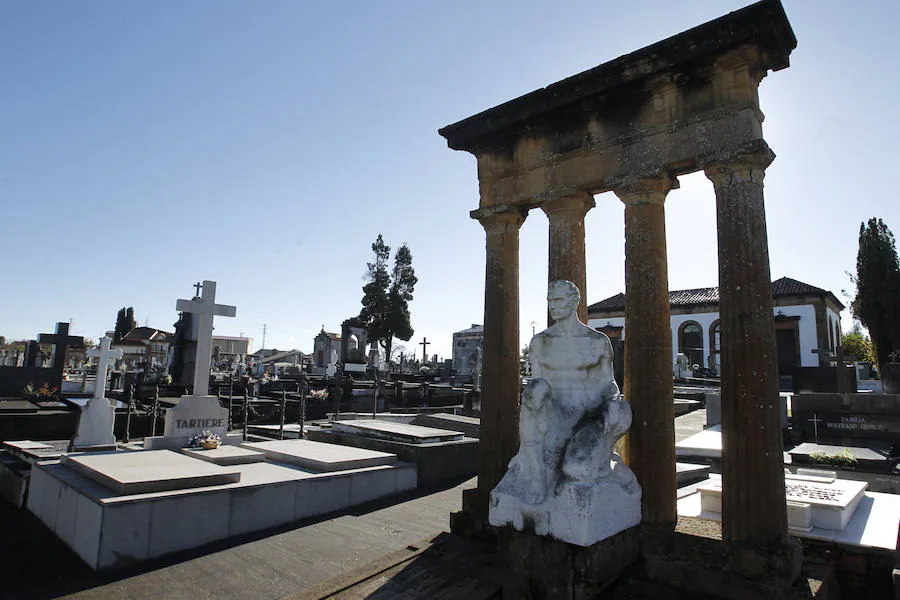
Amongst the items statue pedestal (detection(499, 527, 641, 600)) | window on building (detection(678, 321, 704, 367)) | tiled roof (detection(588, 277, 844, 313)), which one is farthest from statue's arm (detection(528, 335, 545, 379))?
window on building (detection(678, 321, 704, 367))

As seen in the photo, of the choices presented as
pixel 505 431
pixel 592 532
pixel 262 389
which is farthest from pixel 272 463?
pixel 262 389

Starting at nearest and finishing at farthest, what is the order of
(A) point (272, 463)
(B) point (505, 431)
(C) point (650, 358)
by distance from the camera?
(C) point (650, 358)
(B) point (505, 431)
(A) point (272, 463)

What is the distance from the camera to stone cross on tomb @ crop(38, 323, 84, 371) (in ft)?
54.0

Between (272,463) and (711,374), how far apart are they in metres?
30.4

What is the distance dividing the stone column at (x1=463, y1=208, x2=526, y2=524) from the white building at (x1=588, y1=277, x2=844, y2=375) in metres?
25.3

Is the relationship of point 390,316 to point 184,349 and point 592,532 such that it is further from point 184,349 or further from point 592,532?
point 592,532

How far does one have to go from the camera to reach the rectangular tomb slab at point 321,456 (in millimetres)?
6707

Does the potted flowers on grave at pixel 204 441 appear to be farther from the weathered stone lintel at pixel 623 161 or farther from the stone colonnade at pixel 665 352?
the weathered stone lintel at pixel 623 161

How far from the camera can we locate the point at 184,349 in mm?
18516

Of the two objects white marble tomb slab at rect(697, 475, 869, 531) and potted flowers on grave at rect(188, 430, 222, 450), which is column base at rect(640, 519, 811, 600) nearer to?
white marble tomb slab at rect(697, 475, 869, 531)

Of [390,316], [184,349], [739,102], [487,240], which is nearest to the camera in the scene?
[739,102]

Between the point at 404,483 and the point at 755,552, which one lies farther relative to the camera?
the point at 404,483

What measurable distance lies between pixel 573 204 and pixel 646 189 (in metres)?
0.81

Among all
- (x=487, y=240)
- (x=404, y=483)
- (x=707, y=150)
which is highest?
(x=707, y=150)
